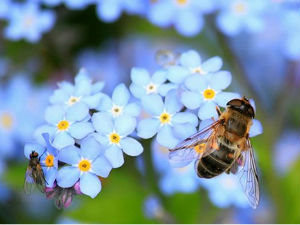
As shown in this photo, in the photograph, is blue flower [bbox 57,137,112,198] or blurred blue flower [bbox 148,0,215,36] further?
blurred blue flower [bbox 148,0,215,36]

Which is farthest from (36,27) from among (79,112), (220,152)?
(220,152)

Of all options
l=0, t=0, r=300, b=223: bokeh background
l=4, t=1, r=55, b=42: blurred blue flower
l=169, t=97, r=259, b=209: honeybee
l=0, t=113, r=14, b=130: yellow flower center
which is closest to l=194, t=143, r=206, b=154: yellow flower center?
l=169, t=97, r=259, b=209: honeybee

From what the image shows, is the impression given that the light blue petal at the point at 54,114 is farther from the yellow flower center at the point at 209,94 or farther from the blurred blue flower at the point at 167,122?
the yellow flower center at the point at 209,94

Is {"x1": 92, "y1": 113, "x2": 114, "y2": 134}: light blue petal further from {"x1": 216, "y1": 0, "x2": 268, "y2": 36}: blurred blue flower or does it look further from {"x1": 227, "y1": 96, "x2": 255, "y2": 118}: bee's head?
{"x1": 216, "y1": 0, "x2": 268, "y2": 36}: blurred blue flower

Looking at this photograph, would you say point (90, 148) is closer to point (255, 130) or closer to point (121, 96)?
point (121, 96)

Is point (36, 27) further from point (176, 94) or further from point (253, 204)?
point (253, 204)

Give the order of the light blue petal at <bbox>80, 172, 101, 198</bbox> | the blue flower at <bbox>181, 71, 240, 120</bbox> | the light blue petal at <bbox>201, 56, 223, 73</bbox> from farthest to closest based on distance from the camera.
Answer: the light blue petal at <bbox>201, 56, 223, 73</bbox>
the blue flower at <bbox>181, 71, 240, 120</bbox>
the light blue petal at <bbox>80, 172, 101, 198</bbox>

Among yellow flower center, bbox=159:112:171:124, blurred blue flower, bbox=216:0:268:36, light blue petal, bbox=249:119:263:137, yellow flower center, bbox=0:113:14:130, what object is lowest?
light blue petal, bbox=249:119:263:137
